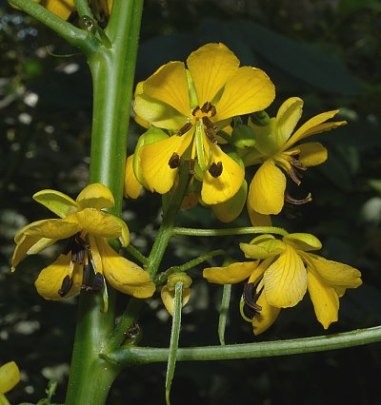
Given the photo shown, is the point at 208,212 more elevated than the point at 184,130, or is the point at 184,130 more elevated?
the point at 184,130

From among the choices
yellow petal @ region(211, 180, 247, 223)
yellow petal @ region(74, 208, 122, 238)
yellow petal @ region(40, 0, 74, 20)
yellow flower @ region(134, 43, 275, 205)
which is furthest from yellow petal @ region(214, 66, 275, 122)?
yellow petal @ region(40, 0, 74, 20)

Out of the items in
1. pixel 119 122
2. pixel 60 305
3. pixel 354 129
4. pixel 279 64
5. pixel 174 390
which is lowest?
pixel 174 390

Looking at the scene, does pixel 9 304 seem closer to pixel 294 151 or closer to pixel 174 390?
pixel 174 390

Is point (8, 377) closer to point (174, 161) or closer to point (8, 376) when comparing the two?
point (8, 376)

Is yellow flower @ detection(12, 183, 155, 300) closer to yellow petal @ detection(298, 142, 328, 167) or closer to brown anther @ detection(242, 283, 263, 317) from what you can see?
brown anther @ detection(242, 283, 263, 317)

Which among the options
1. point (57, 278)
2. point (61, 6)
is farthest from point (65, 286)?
point (61, 6)

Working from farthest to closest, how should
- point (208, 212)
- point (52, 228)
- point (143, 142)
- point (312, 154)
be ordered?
point (208, 212) → point (312, 154) → point (143, 142) → point (52, 228)

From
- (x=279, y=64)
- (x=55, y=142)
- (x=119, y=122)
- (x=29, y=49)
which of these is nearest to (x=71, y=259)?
(x=119, y=122)
